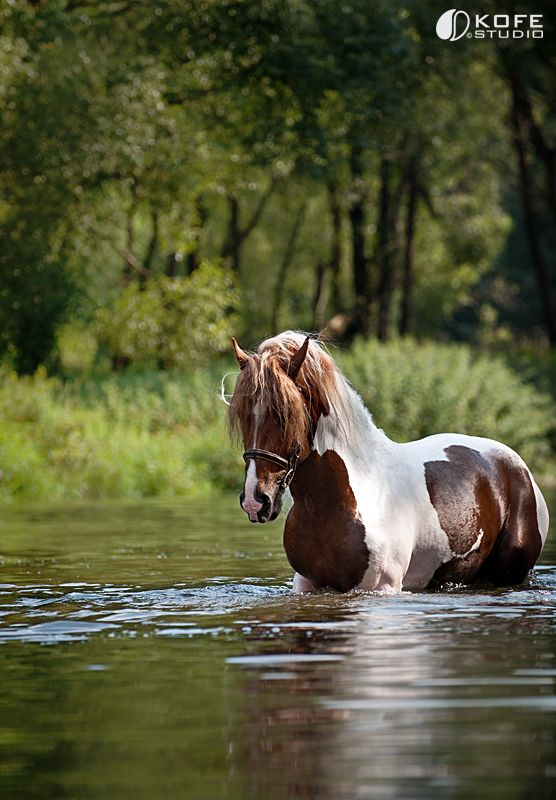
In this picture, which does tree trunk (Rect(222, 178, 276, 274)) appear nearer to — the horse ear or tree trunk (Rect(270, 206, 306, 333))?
tree trunk (Rect(270, 206, 306, 333))

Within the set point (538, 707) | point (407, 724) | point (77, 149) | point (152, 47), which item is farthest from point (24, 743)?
point (152, 47)

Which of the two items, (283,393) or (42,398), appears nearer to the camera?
(283,393)

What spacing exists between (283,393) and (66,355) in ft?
201

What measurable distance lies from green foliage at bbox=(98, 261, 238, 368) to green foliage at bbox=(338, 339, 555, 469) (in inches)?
522

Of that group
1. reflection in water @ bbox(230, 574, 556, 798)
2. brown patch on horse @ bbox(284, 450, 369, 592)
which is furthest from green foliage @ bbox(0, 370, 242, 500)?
reflection in water @ bbox(230, 574, 556, 798)

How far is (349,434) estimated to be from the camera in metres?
9.88

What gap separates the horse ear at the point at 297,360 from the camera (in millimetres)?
9406

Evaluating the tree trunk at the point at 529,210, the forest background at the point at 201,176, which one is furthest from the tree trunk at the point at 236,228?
the tree trunk at the point at 529,210

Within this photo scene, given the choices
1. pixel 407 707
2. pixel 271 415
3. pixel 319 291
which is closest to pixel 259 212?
pixel 319 291

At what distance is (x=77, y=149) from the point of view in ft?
122

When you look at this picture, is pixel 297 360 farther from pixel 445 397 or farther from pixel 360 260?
pixel 360 260

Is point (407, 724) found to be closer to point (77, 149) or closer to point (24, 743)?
point (24, 743)

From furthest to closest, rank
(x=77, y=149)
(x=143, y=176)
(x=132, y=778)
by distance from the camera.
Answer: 1. (x=143, y=176)
2. (x=77, y=149)
3. (x=132, y=778)

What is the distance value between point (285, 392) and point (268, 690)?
8.81 feet
